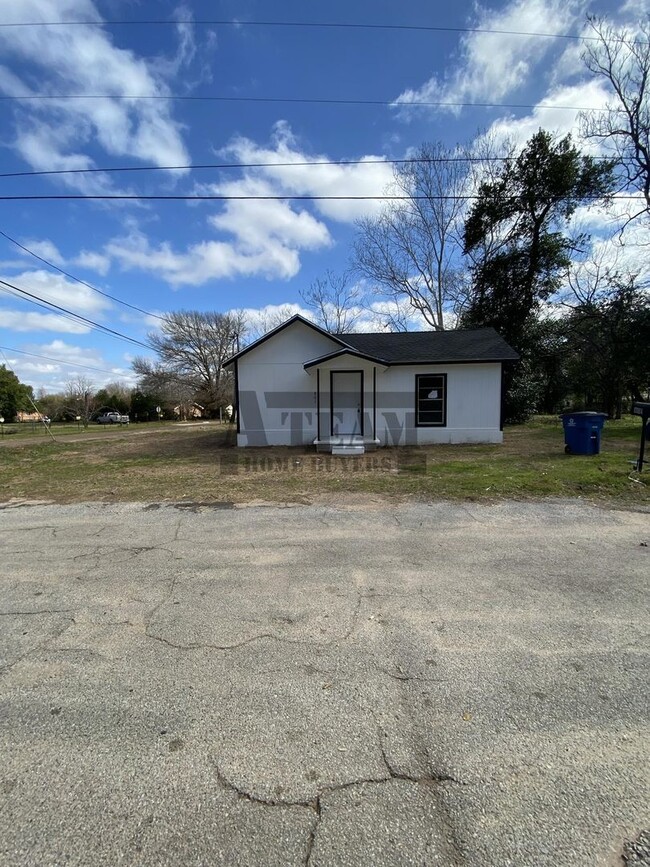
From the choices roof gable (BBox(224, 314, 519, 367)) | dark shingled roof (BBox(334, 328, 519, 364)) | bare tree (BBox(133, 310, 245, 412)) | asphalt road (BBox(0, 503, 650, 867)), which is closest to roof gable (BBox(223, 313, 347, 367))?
roof gable (BBox(224, 314, 519, 367))

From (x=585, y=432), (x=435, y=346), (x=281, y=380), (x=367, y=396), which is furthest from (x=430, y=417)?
(x=281, y=380)

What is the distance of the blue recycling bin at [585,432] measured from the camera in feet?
32.0

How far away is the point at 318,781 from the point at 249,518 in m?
4.05

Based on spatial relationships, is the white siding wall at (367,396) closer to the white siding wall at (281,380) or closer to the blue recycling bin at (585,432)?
the white siding wall at (281,380)

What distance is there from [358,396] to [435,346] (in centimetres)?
343

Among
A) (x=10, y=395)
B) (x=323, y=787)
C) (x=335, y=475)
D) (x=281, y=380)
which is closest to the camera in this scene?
(x=323, y=787)

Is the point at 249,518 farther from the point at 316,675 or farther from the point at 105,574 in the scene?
the point at 316,675

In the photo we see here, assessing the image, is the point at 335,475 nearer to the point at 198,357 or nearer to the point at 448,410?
the point at 448,410

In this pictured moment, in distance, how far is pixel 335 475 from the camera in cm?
850

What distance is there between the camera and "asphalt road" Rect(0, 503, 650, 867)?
4.81 feet

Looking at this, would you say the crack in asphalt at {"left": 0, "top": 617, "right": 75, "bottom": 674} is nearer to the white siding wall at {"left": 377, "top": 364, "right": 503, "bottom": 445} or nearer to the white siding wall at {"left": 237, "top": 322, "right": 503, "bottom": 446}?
the white siding wall at {"left": 237, "top": 322, "right": 503, "bottom": 446}

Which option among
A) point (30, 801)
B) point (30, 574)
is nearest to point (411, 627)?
point (30, 801)

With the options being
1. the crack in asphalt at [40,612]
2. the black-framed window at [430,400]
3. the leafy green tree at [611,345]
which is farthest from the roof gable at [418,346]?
the crack in asphalt at [40,612]

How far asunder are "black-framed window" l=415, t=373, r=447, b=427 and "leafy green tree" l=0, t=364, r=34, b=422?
149 feet
